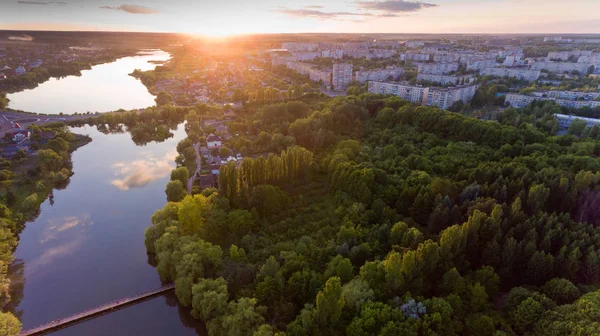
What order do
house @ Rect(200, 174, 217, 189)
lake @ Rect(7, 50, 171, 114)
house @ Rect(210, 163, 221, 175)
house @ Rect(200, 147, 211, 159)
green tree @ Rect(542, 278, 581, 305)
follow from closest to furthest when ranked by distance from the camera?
green tree @ Rect(542, 278, 581, 305) → house @ Rect(200, 174, 217, 189) → house @ Rect(210, 163, 221, 175) → house @ Rect(200, 147, 211, 159) → lake @ Rect(7, 50, 171, 114)

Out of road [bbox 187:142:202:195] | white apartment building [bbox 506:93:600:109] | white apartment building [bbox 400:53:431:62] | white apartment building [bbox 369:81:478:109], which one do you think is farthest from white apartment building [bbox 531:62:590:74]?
road [bbox 187:142:202:195]

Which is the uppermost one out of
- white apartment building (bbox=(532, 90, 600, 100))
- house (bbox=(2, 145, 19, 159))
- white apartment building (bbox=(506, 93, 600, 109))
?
white apartment building (bbox=(532, 90, 600, 100))

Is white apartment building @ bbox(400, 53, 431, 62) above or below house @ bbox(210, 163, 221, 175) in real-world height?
above

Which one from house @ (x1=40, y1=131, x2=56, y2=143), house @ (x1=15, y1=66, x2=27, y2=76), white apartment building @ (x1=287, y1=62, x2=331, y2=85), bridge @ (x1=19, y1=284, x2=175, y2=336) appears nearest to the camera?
bridge @ (x1=19, y1=284, x2=175, y2=336)

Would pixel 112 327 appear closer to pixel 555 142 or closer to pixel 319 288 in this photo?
pixel 319 288

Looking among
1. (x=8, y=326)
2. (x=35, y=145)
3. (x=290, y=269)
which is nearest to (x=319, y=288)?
(x=290, y=269)

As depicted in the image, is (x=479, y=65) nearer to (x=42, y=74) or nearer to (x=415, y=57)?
(x=415, y=57)

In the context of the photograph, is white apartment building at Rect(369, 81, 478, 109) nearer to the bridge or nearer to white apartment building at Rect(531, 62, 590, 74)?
white apartment building at Rect(531, 62, 590, 74)
